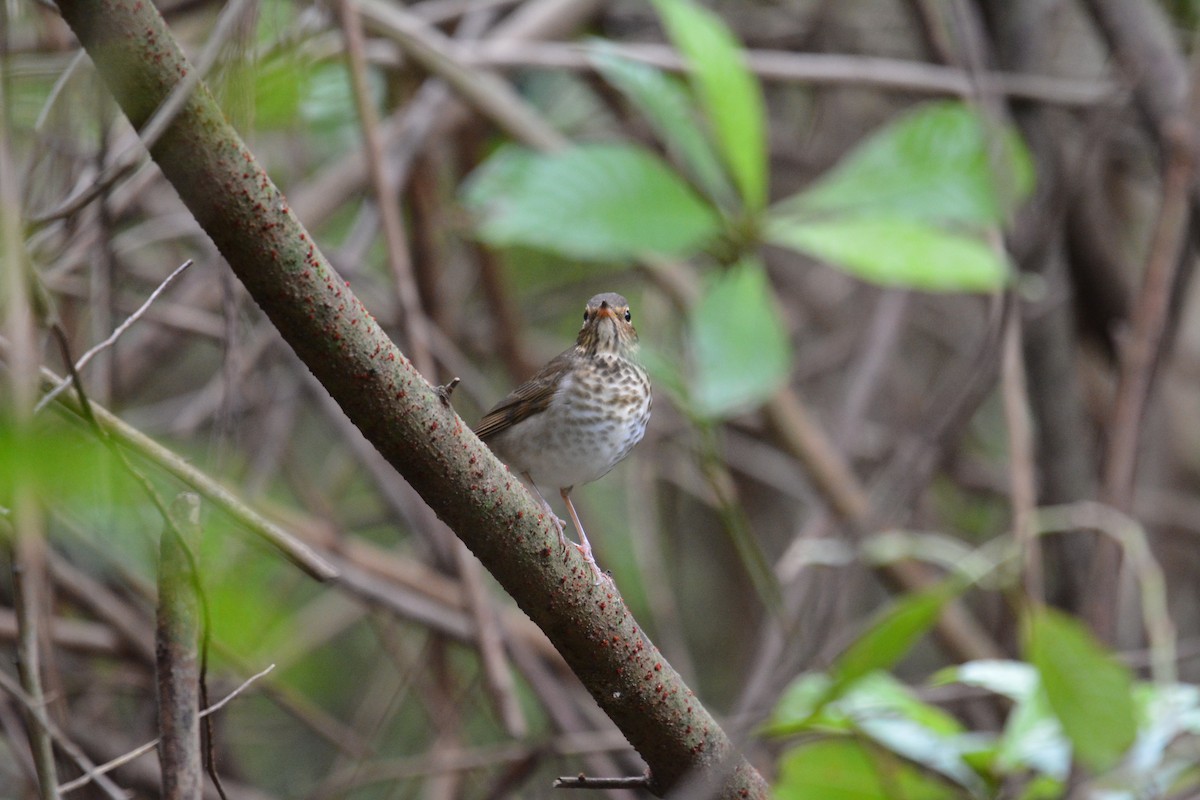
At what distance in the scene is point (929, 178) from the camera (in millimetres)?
3473

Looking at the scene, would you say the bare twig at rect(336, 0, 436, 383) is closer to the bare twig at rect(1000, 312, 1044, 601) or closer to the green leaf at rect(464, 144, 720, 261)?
the green leaf at rect(464, 144, 720, 261)

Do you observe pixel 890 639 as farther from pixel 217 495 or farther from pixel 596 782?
pixel 217 495

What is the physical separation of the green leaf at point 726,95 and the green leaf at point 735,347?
25 cm

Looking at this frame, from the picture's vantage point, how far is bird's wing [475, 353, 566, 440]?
3.10 m

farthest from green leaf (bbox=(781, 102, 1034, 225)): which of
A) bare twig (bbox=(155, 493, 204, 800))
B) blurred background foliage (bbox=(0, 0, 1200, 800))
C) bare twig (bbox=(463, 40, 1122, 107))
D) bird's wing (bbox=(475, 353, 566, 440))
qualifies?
bare twig (bbox=(155, 493, 204, 800))

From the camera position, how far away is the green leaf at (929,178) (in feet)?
11.3

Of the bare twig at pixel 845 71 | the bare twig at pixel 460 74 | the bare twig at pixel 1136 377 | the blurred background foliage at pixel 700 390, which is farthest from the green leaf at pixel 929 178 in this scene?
the bare twig at pixel 460 74

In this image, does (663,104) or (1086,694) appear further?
(663,104)

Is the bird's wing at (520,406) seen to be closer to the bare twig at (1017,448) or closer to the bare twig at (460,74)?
the bare twig at (1017,448)

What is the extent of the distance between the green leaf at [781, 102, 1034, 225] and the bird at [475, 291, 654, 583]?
83 cm

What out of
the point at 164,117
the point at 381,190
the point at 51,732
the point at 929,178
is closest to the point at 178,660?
the point at 51,732

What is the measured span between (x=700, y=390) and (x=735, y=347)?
0.16 meters

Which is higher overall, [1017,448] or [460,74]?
[460,74]

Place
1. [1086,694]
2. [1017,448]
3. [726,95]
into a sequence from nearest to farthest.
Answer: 1. [1086,694]
2. [726,95]
3. [1017,448]
